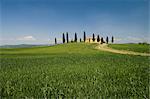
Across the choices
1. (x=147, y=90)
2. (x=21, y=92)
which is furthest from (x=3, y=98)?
(x=147, y=90)

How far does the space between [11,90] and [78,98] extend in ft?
15.6

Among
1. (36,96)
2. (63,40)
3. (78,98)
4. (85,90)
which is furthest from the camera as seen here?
(63,40)

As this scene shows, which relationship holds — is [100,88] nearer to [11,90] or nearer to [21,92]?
[21,92]

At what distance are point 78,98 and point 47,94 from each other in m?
2.17

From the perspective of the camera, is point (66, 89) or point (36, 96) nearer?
point (36, 96)

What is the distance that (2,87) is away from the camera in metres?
14.1

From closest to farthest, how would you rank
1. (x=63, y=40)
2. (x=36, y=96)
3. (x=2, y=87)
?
1. (x=36, y=96)
2. (x=2, y=87)
3. (x=63, y=40)

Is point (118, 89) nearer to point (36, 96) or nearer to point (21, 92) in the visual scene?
point (36, 96)

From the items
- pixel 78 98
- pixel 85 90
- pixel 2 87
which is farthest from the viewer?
pixel 2 87

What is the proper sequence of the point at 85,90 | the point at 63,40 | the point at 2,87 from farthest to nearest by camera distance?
the point at 63,40
the point at 2,87
the point at 85,90

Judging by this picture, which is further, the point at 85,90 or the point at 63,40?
the point at 63,40

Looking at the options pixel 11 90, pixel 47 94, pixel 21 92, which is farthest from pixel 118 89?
pixel 11 90

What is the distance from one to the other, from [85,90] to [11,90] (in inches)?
183

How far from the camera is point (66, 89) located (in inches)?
499
